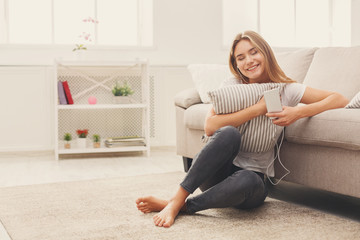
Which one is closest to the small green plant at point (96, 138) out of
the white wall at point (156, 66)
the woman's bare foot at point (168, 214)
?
the white wall at point (156, 66)

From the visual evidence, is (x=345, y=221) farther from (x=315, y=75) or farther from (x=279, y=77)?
(x=315, y=75)

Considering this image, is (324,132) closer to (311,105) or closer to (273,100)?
(311,105)

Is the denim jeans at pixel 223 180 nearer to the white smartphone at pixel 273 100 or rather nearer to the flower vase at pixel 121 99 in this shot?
the white smartphone at pixel 273 100

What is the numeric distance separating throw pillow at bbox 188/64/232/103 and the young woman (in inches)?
36.0

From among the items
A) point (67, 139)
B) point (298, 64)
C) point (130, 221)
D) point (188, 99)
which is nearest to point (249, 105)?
point (130, 221)

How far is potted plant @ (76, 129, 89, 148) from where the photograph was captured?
374cm

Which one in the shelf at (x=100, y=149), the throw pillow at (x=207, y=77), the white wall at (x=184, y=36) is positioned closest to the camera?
the throw pillow at (x=207, y=77)

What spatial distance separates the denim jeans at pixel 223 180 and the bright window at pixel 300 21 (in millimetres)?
3103

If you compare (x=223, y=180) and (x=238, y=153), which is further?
(x=238, y=153)

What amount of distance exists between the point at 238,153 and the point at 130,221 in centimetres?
53

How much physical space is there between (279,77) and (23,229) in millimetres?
1184

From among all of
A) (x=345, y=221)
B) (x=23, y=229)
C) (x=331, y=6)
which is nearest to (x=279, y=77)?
(x=345, y=221)

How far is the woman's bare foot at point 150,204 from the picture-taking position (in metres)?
1.81

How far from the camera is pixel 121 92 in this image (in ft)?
12.7
